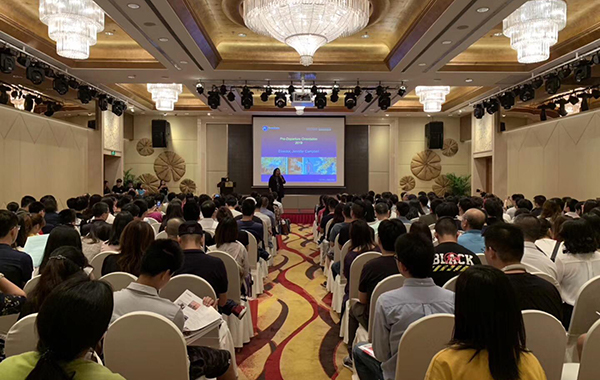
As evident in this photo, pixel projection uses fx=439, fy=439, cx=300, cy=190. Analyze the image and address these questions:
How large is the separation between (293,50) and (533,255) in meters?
6.96

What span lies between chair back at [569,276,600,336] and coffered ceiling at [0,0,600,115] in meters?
4.10

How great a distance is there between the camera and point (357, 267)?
140 inches

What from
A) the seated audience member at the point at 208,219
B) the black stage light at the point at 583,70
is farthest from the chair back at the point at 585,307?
the black stage light at the point at 583,70

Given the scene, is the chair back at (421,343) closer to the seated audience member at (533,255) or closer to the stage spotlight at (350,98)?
the seated audience member at (533,255)

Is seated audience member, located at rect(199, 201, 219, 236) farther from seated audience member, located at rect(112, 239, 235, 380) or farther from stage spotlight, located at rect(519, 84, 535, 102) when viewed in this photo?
stage spotlight, located at rect(519, 84, 535, 102)

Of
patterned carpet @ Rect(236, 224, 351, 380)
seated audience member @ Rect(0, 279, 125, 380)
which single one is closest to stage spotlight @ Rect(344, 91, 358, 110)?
patterned carpet @ Rect(236, 224, 351, 380)

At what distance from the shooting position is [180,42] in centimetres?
708

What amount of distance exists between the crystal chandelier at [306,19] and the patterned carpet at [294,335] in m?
3.05

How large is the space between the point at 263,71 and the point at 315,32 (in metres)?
3.71

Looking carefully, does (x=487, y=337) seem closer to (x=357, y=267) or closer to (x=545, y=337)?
(x=545, y=337)

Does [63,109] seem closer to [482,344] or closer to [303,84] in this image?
[303,84]

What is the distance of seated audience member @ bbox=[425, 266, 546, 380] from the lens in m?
1.25

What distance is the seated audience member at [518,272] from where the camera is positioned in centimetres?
223

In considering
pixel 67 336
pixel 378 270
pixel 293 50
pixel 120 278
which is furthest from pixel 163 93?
pixel 67 336
